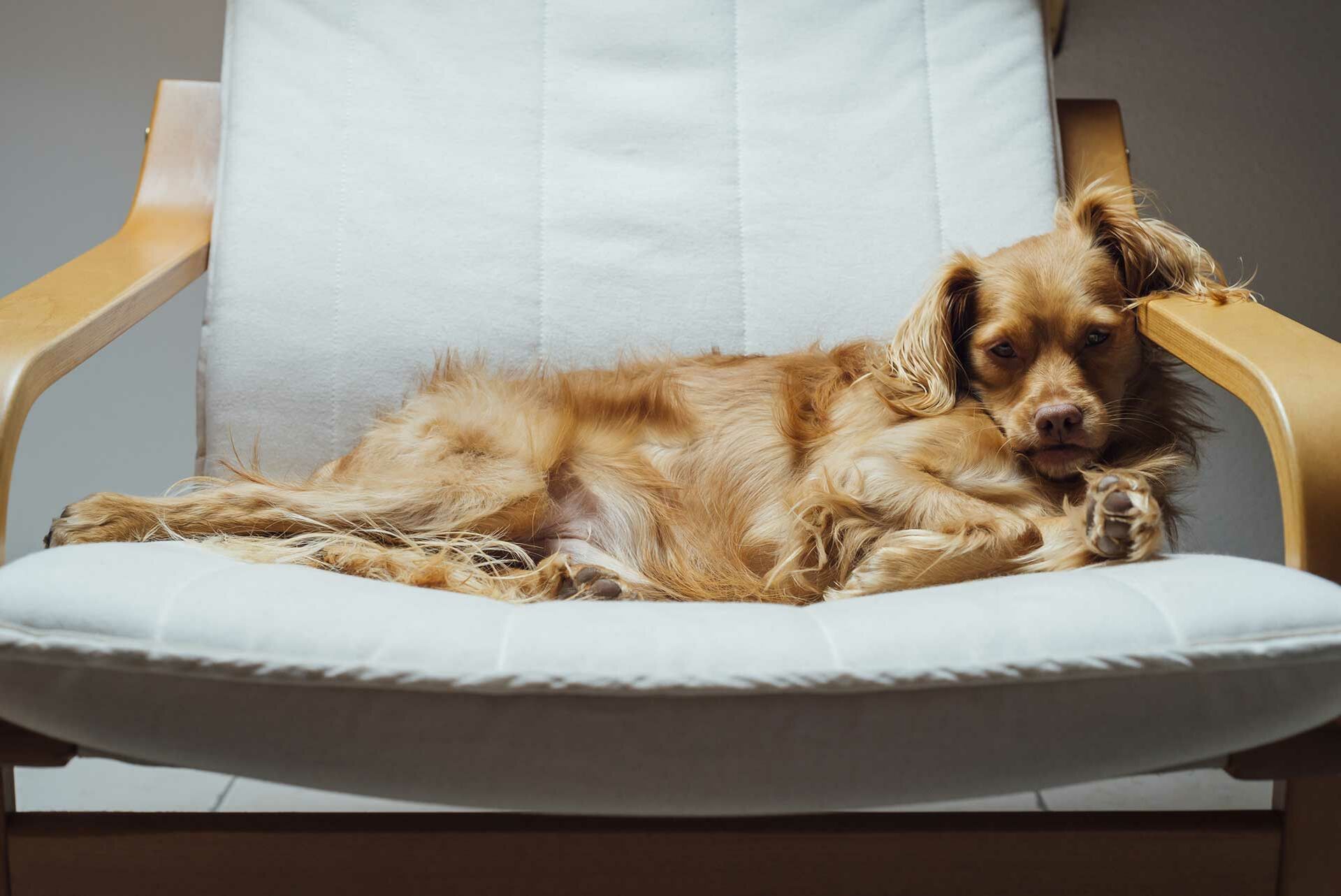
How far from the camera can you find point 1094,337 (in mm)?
1337

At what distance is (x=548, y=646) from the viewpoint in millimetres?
832

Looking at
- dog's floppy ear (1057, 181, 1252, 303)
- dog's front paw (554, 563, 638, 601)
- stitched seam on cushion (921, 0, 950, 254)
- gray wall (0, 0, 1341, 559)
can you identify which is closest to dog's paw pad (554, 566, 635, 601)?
dog's front paw (554, 563, 638, 601)

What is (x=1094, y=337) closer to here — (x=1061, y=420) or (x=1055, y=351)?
(x=1055, y=351)

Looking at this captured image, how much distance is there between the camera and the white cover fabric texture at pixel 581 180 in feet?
5.59

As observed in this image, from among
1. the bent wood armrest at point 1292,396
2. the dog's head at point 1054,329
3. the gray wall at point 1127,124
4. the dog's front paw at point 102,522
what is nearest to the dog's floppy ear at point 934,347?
the dog's head at point 1054,329

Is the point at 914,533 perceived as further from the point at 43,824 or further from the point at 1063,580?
the point at 43,824

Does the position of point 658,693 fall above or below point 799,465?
below

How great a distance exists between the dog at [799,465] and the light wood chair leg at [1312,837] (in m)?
0.27

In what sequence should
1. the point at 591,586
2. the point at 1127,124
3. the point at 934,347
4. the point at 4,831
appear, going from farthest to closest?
1. the point at 1127,124
2. the point at 934,347
3. the point at 591,586
4. the point at 4,831

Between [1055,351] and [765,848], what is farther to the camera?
[1055,351]

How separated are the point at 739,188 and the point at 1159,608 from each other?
117 cm

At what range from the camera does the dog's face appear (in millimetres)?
1277

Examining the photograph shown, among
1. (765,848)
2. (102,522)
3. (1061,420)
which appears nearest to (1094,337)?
(1061,420)

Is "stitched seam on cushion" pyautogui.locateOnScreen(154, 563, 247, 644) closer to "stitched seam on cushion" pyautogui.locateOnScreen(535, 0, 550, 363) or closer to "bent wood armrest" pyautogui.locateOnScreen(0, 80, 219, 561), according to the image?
"bent wood armrest" pyautogui.locateOnScreen(0, 80, 219, 561)
